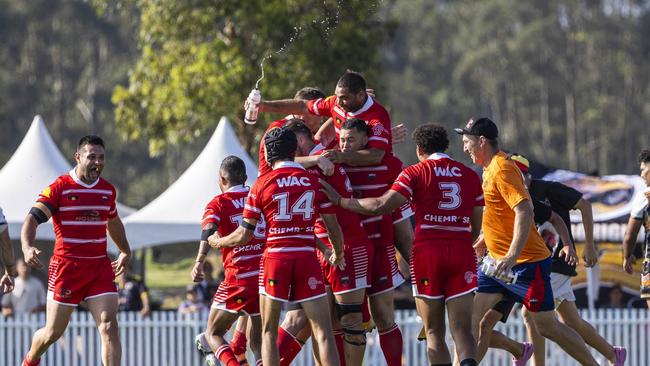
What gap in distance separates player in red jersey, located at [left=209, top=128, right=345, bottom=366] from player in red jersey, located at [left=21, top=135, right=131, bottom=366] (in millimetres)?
1980

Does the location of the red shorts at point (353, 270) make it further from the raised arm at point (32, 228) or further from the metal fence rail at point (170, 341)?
the metal fence rail at point (170, 341)

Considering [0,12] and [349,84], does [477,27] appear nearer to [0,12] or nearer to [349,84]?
[0,12]

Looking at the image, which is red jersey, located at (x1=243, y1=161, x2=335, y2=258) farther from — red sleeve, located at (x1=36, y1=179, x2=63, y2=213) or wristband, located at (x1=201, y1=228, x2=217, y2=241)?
red sleeve, located at (x1=36, y1=179, x2=63, y2=213)

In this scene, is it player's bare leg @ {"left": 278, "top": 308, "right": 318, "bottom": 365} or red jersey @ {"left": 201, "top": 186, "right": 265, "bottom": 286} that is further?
red jersey @ {"left": 201, "top": 186, "right": 265, "bottom": 286}

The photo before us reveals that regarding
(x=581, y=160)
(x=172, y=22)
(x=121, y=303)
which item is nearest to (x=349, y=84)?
(x=121, y=303)

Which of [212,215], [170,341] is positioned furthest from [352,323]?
[170,341]

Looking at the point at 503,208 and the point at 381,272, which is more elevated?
the point at 503,208

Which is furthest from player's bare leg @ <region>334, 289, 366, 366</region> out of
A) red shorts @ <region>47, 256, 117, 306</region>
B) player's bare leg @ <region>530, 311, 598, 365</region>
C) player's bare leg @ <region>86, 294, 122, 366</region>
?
red shorts @ <region>47, 256, 117, 306</region>

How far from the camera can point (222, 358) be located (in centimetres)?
1094

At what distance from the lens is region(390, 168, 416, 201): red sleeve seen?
384 inches

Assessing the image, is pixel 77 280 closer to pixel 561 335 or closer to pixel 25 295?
pixel 561 335

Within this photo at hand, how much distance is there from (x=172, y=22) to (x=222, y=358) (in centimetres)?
1546

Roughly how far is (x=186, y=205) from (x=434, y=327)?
27.5 ft

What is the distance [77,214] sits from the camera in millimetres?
11219
